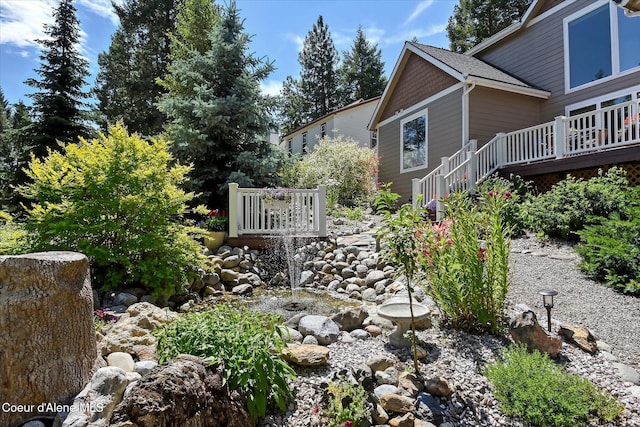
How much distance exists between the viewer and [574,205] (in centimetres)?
546

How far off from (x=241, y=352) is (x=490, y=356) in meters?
1.98

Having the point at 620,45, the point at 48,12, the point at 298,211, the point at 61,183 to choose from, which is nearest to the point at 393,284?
the point at 298,211

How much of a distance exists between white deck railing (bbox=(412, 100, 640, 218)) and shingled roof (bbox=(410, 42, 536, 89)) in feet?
6.04

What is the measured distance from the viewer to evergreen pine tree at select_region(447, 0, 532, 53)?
65.6 feet

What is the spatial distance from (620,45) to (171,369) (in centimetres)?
1095

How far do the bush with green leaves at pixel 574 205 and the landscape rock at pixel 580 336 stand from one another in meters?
2.42

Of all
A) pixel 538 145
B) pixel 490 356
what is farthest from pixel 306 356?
pixel 538 145

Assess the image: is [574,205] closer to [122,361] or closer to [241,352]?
[241,352]

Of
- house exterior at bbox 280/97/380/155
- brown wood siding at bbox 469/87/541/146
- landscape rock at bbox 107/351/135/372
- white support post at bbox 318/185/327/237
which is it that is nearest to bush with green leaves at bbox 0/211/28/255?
landscape rock at bbox 107/351/135/372

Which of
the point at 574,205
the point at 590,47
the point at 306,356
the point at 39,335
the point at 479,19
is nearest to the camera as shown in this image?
the point at 39,335

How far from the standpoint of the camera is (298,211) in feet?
23.6

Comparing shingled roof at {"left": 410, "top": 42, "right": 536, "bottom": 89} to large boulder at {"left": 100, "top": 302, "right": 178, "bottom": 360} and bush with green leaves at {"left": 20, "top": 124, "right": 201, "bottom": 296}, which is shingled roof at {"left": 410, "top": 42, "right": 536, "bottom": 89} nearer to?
bush with green leaves at {"left": 20, "top": 124, "right": 201, "bottom": 296}

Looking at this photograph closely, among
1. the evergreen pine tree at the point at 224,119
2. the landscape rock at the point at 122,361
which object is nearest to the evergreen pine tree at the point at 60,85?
the evergreen pine tree at the point at 224,119

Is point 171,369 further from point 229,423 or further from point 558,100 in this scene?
point 558,100
